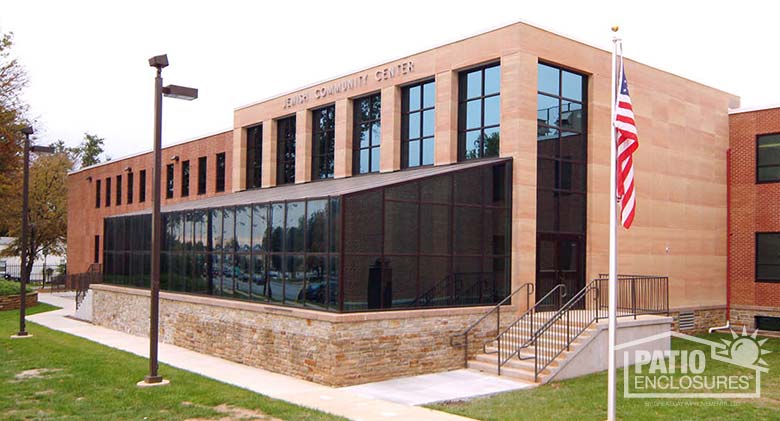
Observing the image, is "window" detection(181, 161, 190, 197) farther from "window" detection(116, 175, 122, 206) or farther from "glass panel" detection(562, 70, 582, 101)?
"glass panel" detection(562, 70, 582, 101)

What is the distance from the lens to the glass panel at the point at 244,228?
17.6 metres

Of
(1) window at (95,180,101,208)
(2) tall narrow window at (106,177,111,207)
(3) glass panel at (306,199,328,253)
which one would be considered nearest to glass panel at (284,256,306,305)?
(3) glass panel at (306,199,328,253)

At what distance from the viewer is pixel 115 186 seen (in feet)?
132

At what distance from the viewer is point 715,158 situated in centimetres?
2300

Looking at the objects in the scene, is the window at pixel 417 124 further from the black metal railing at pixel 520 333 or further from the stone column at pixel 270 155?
the stone column at pixel 270 155

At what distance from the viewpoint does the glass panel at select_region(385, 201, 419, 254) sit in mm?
15039

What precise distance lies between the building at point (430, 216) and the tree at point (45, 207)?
31.7m

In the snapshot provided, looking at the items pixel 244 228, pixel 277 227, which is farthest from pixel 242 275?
pixel 277 227

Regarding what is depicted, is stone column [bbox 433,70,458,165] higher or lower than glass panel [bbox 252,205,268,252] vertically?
higher

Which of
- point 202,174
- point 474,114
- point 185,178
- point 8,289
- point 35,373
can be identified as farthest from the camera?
point 185,178

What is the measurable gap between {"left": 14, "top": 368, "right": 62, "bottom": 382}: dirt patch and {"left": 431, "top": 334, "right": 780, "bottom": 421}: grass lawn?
8.06m

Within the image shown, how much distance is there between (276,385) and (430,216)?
4979 mm

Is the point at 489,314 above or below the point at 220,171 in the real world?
below

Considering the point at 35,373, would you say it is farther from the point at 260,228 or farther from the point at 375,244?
Result: the point at 375,244
